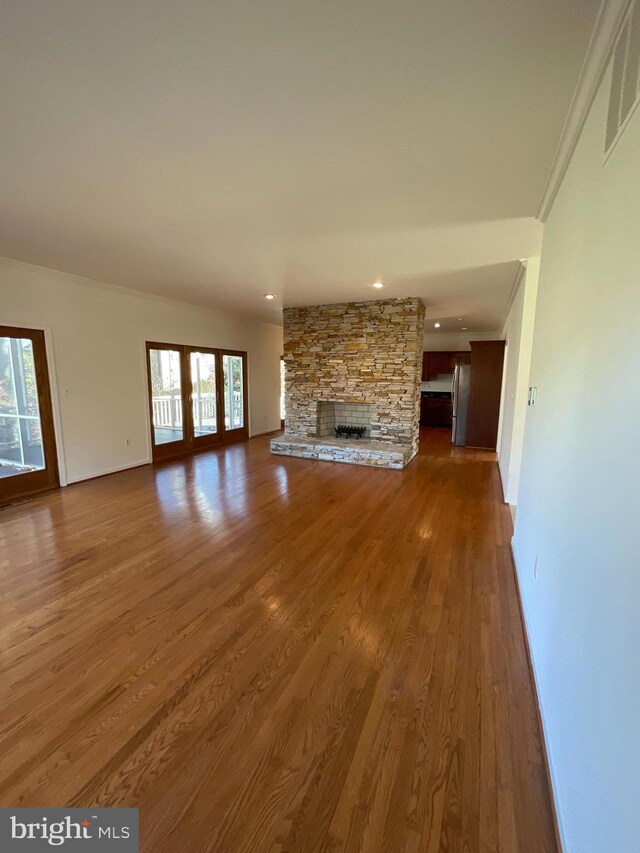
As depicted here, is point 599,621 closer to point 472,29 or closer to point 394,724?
point 394,724

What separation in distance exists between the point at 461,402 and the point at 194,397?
516 cm

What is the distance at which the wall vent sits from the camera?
101 centimetres

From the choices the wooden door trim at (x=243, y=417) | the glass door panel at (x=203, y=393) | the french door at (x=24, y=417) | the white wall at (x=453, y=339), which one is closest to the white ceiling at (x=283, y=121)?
the french door at (x=24, y=417)

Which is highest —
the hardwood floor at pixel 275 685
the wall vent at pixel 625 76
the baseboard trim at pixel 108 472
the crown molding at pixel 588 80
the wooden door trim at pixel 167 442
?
the crown molding at pixel 588 80

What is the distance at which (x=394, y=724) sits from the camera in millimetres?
1524

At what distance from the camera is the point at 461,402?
7.25 m

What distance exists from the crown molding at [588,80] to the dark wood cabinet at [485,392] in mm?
4725

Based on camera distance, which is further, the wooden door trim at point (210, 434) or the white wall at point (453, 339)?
the white wall at point (453, 339)

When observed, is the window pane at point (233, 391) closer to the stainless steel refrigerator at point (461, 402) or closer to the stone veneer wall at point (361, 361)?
the stone veneer wall at point (361, 361)

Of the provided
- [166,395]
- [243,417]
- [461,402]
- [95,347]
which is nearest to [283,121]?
[95,347]

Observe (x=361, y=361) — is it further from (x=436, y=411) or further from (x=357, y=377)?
(x=436, y=411)

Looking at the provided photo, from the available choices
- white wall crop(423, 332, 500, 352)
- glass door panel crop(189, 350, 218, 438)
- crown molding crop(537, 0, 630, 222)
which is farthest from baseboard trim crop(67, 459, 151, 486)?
white wall crop(423, 332, 500, 352)

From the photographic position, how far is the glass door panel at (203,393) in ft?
21.8

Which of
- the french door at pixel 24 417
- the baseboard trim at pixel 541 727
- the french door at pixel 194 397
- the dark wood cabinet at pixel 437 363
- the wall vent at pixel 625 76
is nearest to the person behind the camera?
the wall vent at pixel 625 76
